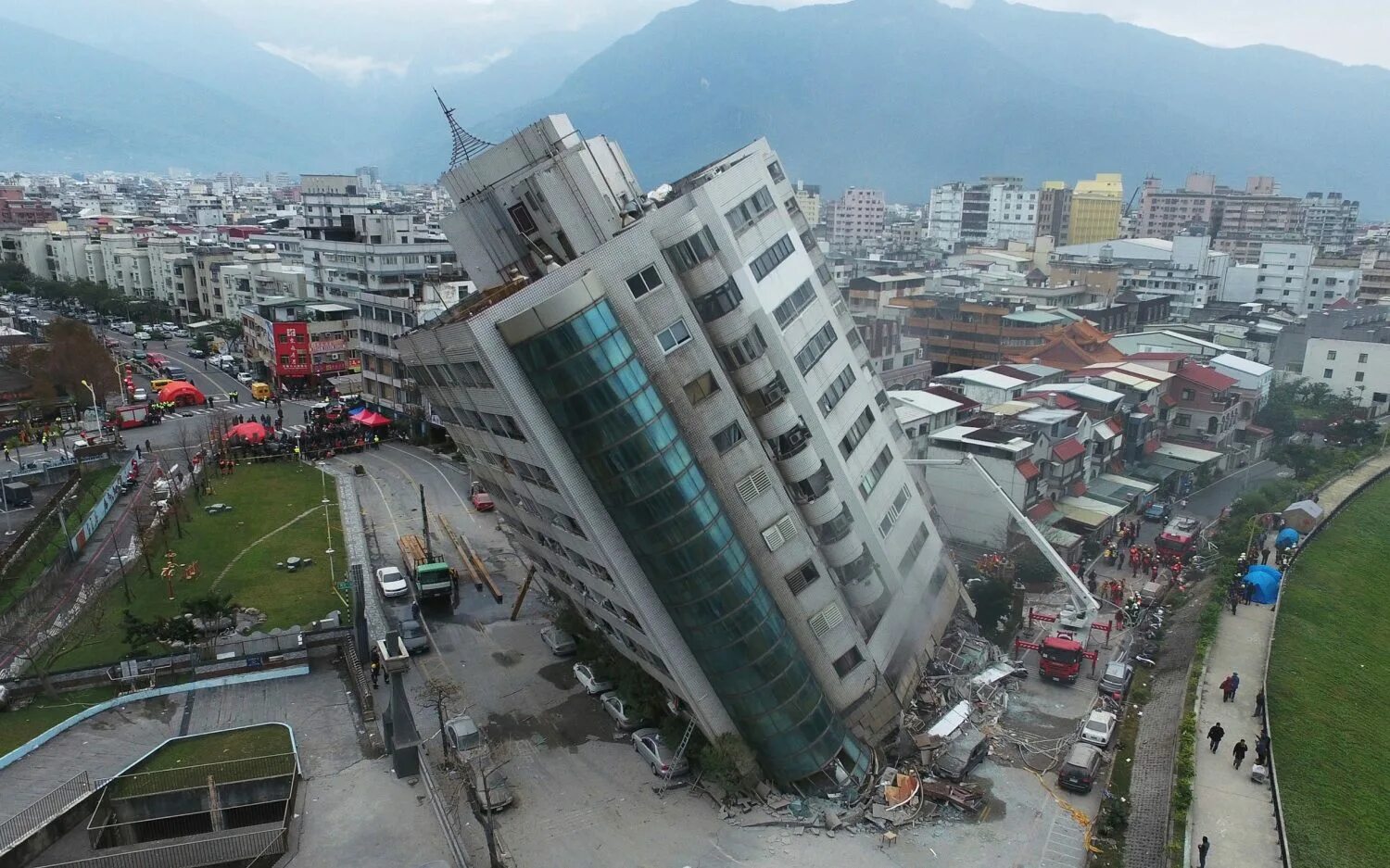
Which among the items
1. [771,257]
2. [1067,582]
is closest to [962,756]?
[1067,582]

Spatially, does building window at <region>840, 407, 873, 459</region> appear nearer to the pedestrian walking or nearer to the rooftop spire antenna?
the pedestrian walking

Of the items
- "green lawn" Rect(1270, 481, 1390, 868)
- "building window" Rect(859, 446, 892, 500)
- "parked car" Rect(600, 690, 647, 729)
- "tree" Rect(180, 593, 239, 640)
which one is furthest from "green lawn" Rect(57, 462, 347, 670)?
"green lawn" Rect(1270, 481, 1390, 868)

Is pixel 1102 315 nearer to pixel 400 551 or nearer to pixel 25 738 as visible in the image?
pixel 400 551

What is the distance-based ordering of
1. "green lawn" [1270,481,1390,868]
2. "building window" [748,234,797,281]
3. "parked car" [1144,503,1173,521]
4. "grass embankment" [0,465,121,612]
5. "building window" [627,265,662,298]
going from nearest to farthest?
"building window" [627,265,662,298] → "green lawn" [1270,481,1390,868] → "building window" [748,234,797,281] → "grass embankment" [0,465,121,612] → "parked car" [1144,503,1173,521]

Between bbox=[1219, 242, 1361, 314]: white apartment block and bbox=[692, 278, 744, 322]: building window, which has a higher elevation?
bbox=[692, 278, 744, 322]: building window

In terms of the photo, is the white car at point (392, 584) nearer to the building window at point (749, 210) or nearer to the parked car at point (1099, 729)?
the building window at point (749, 210)
